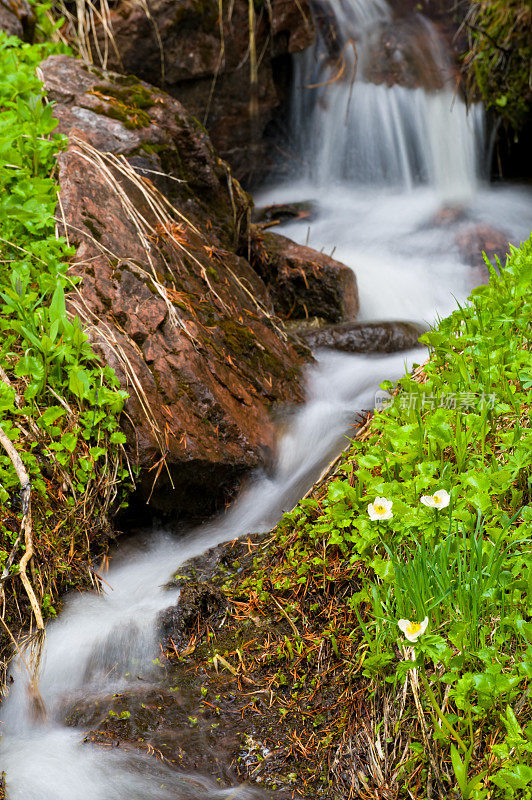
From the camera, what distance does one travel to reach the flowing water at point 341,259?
6.59ft

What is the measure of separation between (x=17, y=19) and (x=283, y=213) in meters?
3.08

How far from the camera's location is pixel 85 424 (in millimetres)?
2705

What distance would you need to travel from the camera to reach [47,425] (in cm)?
262

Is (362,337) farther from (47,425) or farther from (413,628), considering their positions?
(413,628)

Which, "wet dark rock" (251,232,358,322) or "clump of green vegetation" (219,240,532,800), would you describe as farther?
"wet dark rock" (251,232,358,322)

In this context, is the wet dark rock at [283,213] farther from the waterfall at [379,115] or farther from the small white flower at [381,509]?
the small white flower at [381,509]

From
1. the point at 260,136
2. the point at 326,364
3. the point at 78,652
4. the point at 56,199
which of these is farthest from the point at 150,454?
the point at 260,136

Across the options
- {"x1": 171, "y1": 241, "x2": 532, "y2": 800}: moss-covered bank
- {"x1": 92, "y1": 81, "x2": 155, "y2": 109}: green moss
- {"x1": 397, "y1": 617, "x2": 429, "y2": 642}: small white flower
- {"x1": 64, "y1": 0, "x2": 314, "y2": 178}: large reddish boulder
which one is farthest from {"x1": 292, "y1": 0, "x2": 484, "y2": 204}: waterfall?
{"x1": 397, "y1": 617, "x2": 429, "y2": 642}: small white flower

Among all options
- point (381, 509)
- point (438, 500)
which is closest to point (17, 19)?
point (381, 509)

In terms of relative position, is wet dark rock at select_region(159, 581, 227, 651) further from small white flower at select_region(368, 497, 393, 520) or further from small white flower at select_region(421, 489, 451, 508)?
small white flower at select_region(421, 489, 451, 508)

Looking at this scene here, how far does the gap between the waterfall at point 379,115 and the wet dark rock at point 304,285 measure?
9.68ft

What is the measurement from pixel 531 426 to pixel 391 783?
54.9 inches

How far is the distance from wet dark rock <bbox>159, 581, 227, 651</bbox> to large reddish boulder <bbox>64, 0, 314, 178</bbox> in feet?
17.5

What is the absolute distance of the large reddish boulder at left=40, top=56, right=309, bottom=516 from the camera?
9.98 feet
